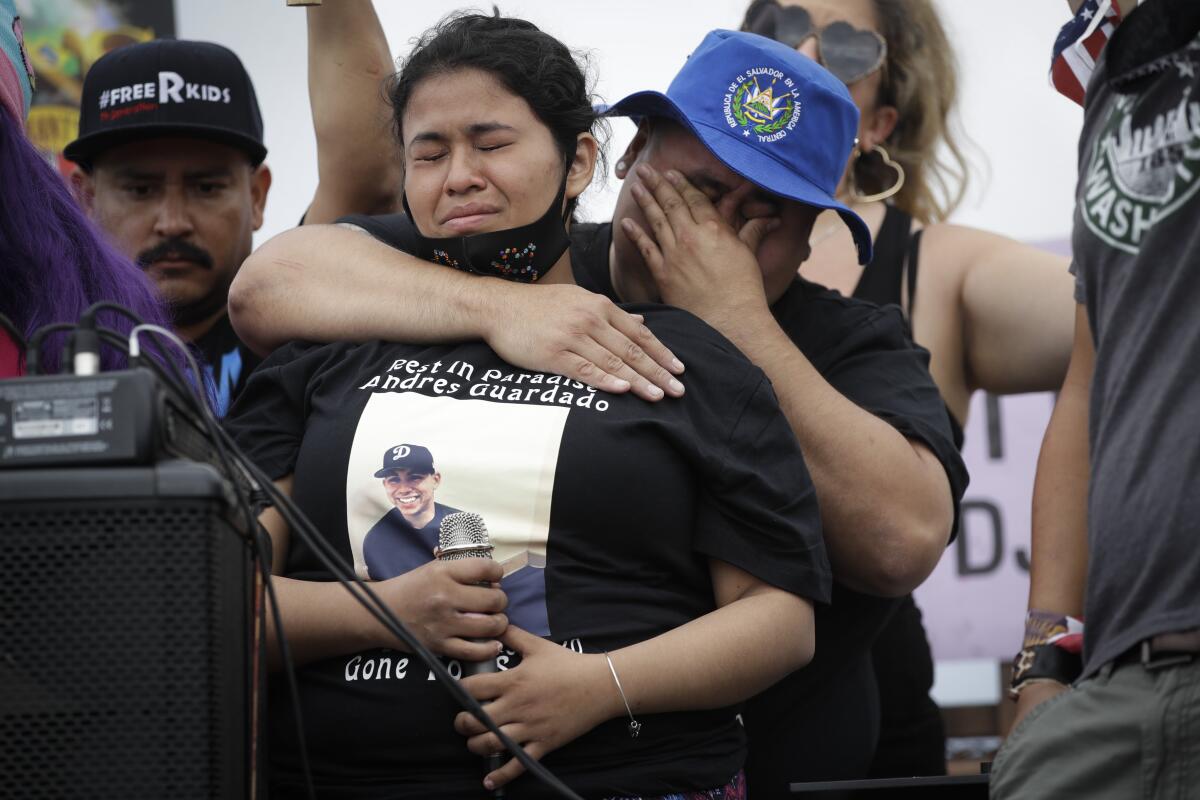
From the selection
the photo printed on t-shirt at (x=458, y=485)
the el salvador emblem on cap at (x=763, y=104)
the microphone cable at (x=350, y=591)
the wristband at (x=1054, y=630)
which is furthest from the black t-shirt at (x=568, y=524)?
the el salvador emblem on cap at (x=763, y=104)

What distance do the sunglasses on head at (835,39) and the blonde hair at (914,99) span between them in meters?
0.07

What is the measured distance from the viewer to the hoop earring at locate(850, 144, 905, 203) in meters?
2.92

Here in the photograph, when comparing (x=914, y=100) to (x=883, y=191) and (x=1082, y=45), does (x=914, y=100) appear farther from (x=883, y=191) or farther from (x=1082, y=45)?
(x=1082, y=45)

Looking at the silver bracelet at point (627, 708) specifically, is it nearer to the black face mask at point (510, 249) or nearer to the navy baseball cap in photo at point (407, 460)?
the navy baseball cap in photo at point (407, 460)

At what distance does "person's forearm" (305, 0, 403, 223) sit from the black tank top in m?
0.90

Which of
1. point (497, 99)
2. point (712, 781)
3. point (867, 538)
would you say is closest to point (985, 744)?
point (867, 538)

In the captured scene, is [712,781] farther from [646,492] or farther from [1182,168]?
[1182,168]

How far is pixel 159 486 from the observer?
3.90 feet

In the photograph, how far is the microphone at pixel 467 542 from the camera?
5.60ft

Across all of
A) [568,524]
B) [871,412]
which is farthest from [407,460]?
[871,412]

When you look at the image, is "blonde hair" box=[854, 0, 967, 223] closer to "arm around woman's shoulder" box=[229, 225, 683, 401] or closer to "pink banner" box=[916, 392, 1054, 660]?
"pink banner" box=[916, 392, 1054, 660]

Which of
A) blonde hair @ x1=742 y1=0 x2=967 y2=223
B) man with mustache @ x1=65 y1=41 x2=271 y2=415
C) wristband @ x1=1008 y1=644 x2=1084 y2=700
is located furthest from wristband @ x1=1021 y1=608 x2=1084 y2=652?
man with mustache @ x1=65 y1=41 x2=271 y2=415

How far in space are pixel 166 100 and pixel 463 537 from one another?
5.12 ft

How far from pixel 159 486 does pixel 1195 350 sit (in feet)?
3.26
